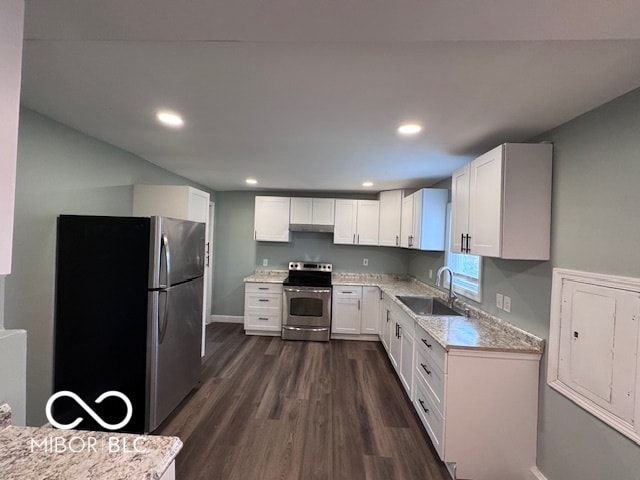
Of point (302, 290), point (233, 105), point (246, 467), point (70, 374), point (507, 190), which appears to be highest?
point (233, 105)

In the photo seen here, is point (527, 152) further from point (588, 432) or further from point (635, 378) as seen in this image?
point (588, 432)

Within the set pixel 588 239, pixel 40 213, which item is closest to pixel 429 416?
pixel 588 239

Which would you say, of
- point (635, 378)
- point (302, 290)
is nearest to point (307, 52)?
point (635, 378)

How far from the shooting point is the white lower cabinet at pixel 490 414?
6.36ft

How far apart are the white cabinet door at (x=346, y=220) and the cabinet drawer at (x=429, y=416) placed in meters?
2.61

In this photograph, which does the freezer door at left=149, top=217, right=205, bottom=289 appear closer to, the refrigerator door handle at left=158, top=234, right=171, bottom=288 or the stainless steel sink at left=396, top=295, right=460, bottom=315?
the refrigerator door handle at left=158, top=234, right=171, bottom=288

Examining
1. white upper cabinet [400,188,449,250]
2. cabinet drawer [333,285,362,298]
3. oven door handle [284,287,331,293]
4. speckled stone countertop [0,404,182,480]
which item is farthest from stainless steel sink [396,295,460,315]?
speckled stone countertop [0,404,182,480]

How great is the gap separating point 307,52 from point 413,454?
8.64 ft

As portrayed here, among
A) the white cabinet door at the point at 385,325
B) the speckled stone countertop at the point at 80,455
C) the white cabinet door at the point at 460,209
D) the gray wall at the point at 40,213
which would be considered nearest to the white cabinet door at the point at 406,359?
the white cabinet door at the point at 385,325

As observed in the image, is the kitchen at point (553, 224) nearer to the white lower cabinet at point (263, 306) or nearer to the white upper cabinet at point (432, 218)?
the white upper cabinet at point (432, 218)

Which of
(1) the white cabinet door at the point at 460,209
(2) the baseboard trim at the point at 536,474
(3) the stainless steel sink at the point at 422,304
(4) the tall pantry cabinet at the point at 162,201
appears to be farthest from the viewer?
(3) the stainless steel sink at the point at 422,304

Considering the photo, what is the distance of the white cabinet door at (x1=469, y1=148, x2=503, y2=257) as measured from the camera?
1973 mm

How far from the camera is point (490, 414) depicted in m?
1.94

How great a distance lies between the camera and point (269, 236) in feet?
15.9
